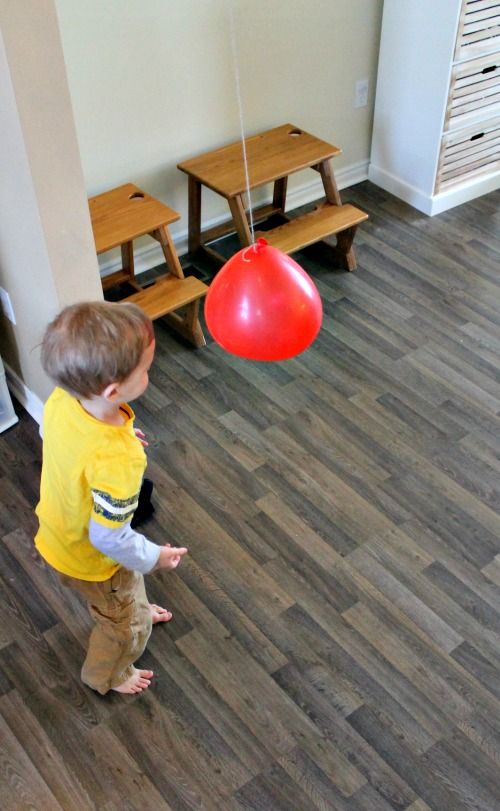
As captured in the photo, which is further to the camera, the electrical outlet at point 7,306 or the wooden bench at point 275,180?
the wooden bench at point 275,180

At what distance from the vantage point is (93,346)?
1578 millimetres

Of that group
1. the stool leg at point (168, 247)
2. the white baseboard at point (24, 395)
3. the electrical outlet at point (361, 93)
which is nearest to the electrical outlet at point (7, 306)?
the white baseboard at point (24, 395)

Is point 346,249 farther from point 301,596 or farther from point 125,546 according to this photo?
point 125,546

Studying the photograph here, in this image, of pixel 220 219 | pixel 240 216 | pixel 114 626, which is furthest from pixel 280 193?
pixel 114 626

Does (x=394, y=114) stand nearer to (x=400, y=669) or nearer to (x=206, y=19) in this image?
(x=206, y=19)

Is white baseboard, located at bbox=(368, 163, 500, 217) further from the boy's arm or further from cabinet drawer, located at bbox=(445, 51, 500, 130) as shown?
the boy's arm

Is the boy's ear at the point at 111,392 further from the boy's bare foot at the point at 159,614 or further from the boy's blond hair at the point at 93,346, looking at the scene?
the boy's bare foot at the point at 159,614

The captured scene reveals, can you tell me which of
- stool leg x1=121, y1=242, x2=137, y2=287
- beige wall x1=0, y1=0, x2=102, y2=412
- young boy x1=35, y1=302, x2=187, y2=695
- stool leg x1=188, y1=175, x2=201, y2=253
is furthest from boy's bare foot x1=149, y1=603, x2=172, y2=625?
stool leg x1=188, y1=175, x2=201, y2=253

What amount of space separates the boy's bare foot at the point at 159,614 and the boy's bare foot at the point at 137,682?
0.15m

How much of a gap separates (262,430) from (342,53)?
6.04 feet

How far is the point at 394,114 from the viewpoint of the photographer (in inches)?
155

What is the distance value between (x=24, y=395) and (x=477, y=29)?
7.73 feet

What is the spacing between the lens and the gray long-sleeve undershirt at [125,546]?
176 centimetres

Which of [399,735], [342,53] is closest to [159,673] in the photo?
[399,735]
